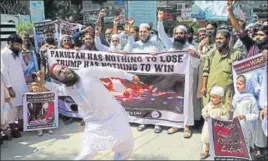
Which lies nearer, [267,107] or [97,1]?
[267,107]

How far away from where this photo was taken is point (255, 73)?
14.4 feet

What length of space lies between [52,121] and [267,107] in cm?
323

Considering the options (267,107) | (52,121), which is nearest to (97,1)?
(52,121)

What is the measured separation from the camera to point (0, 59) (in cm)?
559

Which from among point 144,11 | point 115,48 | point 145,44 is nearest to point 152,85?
point 145,44

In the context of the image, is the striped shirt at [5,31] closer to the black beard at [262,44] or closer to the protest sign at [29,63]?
the protest sign at [29,63]

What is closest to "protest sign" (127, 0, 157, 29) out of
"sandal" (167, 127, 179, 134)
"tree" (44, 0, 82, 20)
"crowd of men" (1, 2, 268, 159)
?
"crowd of men" (1, 2, 268, 159)

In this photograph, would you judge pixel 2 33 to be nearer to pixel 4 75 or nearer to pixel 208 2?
pixel 4 75

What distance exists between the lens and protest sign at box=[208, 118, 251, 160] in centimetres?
428

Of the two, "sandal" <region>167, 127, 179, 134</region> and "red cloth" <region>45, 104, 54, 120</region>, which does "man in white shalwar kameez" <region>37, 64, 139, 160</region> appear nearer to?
"sandal" <region>167, 127, 179, 134</region>

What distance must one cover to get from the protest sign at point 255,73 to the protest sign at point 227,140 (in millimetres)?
414

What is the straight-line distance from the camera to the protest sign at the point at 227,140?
4.28 metres

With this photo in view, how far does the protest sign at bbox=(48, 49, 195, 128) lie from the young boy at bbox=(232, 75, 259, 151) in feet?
3.82

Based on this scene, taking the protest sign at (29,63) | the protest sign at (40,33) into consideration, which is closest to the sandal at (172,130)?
the protest sign at (29,63)
